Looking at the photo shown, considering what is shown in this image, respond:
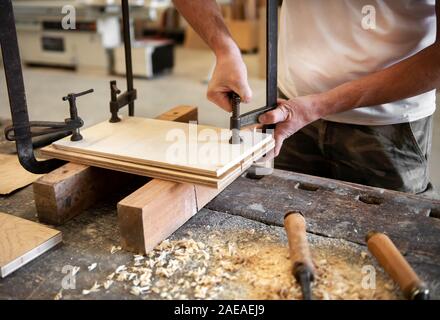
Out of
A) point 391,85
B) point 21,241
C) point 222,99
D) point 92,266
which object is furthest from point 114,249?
point 391,85

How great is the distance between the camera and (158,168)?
35.2 inches

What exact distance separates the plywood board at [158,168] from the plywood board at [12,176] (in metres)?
0.13

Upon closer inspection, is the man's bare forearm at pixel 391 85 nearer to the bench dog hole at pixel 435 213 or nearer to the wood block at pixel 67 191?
the bench dog hole at pixel 435 213

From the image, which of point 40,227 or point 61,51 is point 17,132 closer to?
point 40,227

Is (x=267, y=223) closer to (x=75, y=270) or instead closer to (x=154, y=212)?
(x=154, y=212)

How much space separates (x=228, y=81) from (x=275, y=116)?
0.14m

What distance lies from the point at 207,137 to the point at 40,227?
1.29 feet

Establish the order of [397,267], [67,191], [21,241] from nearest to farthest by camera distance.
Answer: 1. [397,267]
2. [21,241]
3. [67,191]
